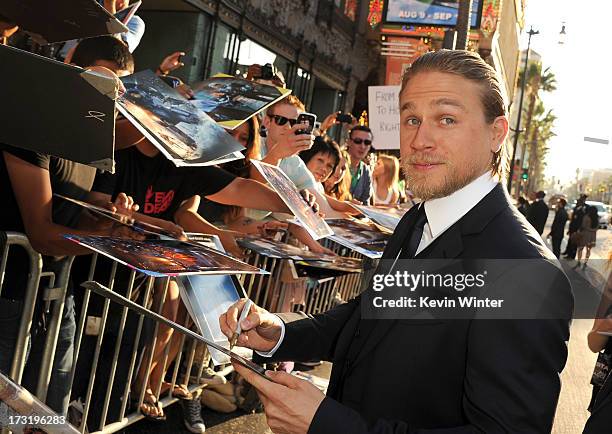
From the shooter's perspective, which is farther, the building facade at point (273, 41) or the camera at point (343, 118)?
the building facade at point (273, 41)

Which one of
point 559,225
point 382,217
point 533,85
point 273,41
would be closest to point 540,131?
point 533,85

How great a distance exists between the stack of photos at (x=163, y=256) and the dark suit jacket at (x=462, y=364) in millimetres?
764

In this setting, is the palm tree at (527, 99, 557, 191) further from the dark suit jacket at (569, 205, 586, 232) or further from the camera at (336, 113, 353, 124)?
the camera at (336, 113, 353, 124)

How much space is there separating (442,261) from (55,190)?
188cm

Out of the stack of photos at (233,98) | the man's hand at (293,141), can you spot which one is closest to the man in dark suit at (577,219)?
the man's hand at (293,141)

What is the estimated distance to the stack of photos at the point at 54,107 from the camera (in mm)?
2191

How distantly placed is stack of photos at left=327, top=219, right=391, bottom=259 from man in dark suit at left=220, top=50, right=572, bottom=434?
2.10 metres

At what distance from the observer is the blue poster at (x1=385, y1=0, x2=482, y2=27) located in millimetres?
16812

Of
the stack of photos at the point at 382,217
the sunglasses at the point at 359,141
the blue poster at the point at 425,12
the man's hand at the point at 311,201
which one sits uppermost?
the blue poster at the point at 425,12

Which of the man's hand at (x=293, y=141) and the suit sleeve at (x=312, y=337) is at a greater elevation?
the man's hand at (x=293, y=141)

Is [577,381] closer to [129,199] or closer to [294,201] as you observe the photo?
[294,201]

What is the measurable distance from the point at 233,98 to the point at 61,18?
171cm

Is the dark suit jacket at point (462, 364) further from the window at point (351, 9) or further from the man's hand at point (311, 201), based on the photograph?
the window at point (351, 9)

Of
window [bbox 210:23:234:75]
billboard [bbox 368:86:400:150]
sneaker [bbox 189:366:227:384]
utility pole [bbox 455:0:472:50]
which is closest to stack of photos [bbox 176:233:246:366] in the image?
sneaker [bbox 189:366:227:384]
